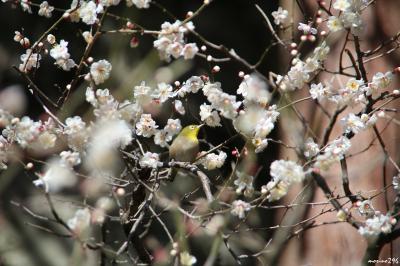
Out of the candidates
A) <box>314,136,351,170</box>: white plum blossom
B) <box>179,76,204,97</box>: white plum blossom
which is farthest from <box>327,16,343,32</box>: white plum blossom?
<box>179,76,204,97</box>: white plum blossom

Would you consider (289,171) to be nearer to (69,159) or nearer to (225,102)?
(225,102)

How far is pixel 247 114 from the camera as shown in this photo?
4.99 feet

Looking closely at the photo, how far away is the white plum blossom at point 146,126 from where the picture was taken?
67.5 inches

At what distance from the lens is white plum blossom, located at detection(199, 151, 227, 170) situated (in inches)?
70.1

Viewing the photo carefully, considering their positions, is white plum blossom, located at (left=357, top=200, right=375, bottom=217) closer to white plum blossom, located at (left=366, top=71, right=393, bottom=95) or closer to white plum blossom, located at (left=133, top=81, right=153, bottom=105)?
white plum blossom, located at (left=366, top=71, right=393, bottom=95)

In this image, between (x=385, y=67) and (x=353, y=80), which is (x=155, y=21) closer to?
(x=385, y=67)

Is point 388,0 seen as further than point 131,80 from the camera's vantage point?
Yes

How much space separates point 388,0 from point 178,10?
5.20ft

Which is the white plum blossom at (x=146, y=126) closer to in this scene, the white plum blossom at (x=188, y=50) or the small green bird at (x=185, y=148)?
the small green bird at (x=185, y=148)

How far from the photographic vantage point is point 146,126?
1.72 m

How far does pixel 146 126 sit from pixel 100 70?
8.5 inches

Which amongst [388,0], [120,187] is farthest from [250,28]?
[120,187]

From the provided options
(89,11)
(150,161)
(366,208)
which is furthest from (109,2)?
(366,208)

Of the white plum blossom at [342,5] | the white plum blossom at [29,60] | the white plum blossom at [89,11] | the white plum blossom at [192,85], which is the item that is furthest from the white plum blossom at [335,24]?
the white plum blossom at [29,60]
